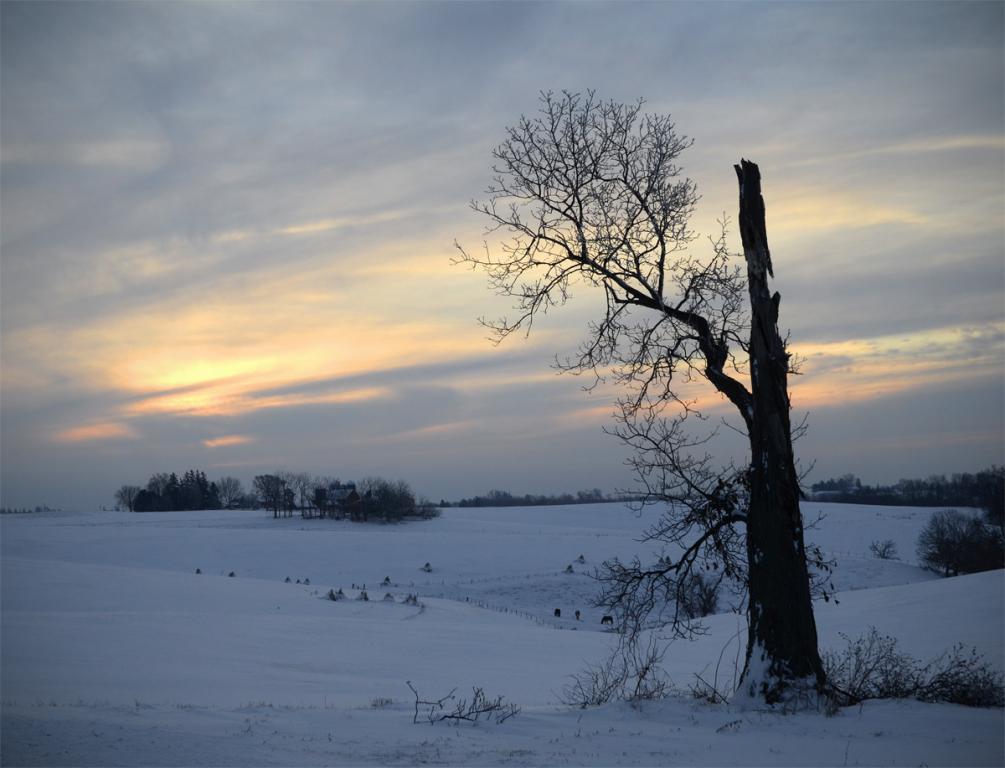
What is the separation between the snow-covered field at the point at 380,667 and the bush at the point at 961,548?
2148mm

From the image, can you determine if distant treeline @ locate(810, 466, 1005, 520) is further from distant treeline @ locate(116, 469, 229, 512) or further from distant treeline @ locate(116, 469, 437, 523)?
distant treeline @ locate(116, 469, 229, 512)

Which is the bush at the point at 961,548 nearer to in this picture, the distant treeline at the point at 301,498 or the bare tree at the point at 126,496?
the distant treeline at the point at 301,498

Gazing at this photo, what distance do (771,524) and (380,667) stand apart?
12.2 metres

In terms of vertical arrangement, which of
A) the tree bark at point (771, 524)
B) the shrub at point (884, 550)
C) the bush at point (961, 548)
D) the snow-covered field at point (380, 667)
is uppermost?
the tree bark at point (771, 524)

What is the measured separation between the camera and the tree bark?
9.08 m

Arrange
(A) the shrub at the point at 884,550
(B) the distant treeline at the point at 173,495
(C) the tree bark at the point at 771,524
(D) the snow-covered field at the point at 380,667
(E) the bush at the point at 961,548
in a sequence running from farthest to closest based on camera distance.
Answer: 1. (B) the distant treeline at the point at 173,495
2. (A) the shrub at the point at 884,550
3. (E) the bush at the point at 961,548
4. (C) the tree bark at the point at 771,524
5. (D) the snow-covered field at the point at 380,667

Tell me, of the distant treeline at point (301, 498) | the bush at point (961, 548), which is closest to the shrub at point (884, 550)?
the bush at point (961, 548)

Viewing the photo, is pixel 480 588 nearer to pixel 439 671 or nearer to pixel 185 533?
pixel 439 671

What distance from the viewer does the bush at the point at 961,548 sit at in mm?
48219

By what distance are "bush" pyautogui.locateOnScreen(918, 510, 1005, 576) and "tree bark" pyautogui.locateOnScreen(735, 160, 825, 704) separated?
4601cm

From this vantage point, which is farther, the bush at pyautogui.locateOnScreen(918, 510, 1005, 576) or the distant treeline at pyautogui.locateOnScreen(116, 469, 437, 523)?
the distant treeline at pyautogui.locateOnScreen(116, 469, 437, 523)

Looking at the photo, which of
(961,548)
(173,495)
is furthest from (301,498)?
(961,548)

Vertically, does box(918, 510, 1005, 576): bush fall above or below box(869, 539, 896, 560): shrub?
above

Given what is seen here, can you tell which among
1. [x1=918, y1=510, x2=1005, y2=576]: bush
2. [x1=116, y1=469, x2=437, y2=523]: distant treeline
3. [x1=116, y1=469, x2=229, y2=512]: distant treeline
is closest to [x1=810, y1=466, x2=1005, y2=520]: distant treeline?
[x1=918, y1=510, x2=1005, y2=576]: bush
